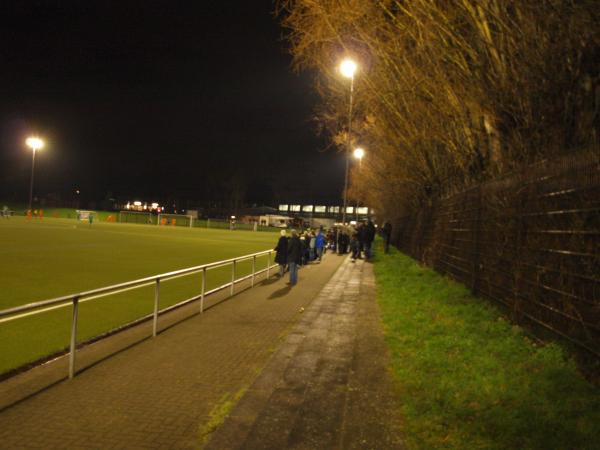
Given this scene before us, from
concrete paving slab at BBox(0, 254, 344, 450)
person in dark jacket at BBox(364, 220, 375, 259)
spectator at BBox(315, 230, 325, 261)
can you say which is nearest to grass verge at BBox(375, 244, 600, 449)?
concrete paving slab at BBox(0, 254, 344, 450)

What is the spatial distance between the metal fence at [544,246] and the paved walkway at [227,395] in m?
1.93

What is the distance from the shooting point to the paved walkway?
3.89 m

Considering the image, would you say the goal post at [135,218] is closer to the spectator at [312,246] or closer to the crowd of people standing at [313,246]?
the crowd of people standing at [313,246]

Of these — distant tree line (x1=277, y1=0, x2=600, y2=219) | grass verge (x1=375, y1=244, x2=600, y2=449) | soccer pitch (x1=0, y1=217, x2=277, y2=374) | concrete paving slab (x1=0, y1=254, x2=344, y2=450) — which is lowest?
soccer pitch (x1=0, y1=217, x2=277, y2=374)

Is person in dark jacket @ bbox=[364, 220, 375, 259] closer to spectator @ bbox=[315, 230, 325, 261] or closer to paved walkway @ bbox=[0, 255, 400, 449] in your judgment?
spectator @ bbox=[315, 230, 325, 261]

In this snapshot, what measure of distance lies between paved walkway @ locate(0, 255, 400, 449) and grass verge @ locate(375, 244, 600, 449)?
270 millimetres

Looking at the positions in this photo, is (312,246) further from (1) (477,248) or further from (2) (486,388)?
(2) (486,388)

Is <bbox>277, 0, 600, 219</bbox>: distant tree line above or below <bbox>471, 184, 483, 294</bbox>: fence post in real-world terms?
above

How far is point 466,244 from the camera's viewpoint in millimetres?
10062

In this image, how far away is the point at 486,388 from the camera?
450 centimetres

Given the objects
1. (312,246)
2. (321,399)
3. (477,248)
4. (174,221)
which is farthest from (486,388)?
(174,221)

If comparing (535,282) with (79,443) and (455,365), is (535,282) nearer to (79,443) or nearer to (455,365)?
(455,365)

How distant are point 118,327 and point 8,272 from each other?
7767 mm

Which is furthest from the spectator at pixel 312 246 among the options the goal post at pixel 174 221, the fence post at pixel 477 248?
the goal post at pixel 174 221
